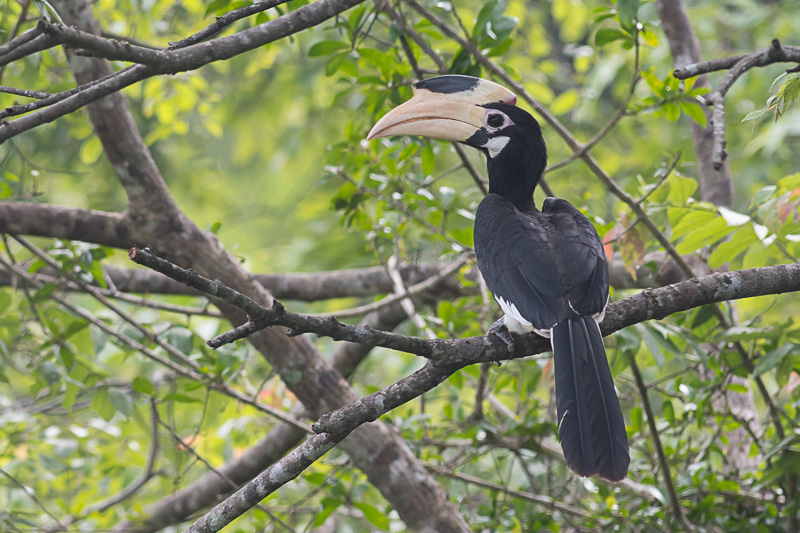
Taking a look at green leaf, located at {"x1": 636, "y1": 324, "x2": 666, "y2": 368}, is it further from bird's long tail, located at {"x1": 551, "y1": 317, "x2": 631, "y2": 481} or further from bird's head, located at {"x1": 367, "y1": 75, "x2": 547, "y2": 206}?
bird's head, located at {"x1": 367, "y1": 75, "x2": 547, "y2": 206}

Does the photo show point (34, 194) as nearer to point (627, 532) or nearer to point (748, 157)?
point (627, 532)

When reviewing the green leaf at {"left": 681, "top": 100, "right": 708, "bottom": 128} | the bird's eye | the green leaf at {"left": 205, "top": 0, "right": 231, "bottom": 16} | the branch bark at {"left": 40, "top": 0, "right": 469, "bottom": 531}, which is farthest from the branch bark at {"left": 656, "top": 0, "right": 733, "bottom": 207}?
the green leaf at {"left": 205, "top": 0, "right": 231, "bottom": 16}

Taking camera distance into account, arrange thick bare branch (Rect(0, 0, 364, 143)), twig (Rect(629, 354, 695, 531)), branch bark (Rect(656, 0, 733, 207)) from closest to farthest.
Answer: thick bare branch (Rect(0, 0, 364, 143)), twig (Rect(629, 354, 695, 531)), branch bark (Rect(656, 0, 733, 207))

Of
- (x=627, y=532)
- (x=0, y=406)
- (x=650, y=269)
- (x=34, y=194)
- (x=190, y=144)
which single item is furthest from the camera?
(x=190, y=144)

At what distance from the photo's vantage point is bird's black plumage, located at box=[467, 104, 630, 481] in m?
2.08

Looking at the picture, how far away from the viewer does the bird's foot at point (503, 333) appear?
2213 mm

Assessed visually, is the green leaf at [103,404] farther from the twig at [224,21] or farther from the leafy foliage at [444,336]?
the twig at [224,21]

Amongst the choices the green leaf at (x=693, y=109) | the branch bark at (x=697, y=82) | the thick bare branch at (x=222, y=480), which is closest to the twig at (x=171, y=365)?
the thick bare branch at (x=222, y=480)

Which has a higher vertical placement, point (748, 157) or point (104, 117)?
point (748, 157)

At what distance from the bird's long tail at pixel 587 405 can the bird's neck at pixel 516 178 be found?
89 centimetres

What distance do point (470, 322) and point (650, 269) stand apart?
878mm

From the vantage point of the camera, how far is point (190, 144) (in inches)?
318

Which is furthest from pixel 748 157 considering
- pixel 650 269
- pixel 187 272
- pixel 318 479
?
pixel 187 272

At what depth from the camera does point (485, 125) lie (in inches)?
119
